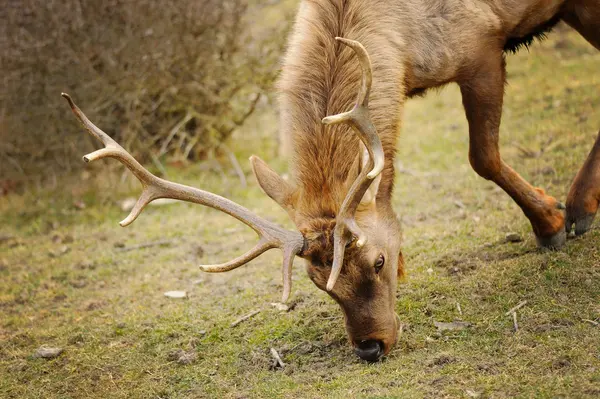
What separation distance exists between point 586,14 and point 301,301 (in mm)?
2690

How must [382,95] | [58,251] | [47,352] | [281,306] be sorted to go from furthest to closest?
1. [58,251]
2. [281,306]
3. [47,352]
4. [382,95]

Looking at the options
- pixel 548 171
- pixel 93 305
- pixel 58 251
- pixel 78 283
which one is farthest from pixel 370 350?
pixel 58 251

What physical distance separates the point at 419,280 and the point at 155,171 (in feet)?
15.2

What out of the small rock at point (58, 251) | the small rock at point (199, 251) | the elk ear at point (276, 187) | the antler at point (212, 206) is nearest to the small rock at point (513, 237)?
the elk ear at point (276, 187)

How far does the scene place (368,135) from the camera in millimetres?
3668

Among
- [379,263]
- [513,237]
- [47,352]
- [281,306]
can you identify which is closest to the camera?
[379,263]

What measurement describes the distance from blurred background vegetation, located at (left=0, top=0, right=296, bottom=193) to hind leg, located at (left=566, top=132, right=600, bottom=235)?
4.57 meters

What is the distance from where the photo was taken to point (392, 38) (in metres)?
4.41

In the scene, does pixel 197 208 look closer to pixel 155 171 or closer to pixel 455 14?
pixel 155 171

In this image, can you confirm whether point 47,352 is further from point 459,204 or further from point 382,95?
point 459,204

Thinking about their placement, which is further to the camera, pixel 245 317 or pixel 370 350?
pixel 245 317

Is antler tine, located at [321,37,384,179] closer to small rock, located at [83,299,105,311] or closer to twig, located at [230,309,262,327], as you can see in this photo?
twig, located at [230,309,262,327]

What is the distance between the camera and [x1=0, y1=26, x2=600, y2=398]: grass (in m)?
3.64

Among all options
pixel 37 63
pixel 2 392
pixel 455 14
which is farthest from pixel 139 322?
pixel 37 63
